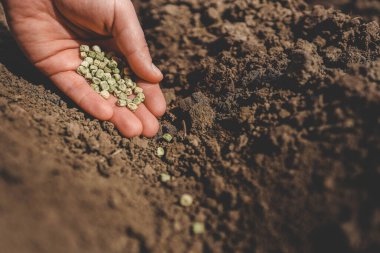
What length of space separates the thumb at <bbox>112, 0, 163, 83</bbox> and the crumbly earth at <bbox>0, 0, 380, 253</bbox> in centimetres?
42

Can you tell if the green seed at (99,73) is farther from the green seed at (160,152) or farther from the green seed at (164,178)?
the green seed at (164,178)

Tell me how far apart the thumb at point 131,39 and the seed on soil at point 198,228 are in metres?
1.47

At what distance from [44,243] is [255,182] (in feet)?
4.52

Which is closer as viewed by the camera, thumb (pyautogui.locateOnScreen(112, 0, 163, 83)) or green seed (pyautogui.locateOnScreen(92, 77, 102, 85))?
thumb (pyautogui.locateOnScreen(112, 0, 163, 83))

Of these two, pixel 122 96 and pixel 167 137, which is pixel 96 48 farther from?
pixel 167 137

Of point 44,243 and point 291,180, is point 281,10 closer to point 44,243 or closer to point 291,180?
point 291,180

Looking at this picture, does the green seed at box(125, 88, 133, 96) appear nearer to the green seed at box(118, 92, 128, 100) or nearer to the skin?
the green seed at box(118, 92, 128, 100)

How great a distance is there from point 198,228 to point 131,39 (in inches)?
68.8

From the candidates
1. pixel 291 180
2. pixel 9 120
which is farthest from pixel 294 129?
pixel 9 120

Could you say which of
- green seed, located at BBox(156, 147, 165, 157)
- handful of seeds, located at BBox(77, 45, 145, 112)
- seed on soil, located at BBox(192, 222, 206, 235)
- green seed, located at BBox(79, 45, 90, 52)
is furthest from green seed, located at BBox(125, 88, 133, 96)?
seed on soil, located at BBox(192, 222, 206, 235)

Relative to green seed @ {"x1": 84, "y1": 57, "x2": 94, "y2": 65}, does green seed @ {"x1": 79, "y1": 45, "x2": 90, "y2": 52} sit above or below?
above

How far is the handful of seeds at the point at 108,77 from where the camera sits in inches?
119

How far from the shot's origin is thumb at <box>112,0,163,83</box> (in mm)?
2842

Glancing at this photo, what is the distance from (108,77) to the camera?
10.1ft
